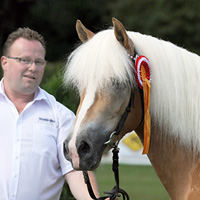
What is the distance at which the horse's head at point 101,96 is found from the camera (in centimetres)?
276

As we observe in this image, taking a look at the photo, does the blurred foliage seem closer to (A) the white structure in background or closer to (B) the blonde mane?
(A) the white structure in background

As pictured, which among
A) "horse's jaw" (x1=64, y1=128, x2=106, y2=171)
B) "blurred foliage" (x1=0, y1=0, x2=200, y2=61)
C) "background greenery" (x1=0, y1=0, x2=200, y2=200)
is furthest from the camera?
"blurred foliage" (x1=0, y1=0, x2=200, y2=61)

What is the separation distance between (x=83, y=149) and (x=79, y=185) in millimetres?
702

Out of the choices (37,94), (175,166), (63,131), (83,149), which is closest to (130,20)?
(37,94)

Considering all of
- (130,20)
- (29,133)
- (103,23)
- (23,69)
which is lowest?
(29,133)

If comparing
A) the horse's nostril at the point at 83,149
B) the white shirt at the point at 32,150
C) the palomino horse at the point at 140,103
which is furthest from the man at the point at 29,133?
the horse's nostril at the point at 83,149

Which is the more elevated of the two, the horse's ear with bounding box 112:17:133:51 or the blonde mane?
the horse's ear with bounding box 112:17:133:51

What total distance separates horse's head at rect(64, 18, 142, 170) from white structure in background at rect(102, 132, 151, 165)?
981cm

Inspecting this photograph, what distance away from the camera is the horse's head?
276 cm

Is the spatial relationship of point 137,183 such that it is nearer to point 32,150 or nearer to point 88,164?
point 32,150

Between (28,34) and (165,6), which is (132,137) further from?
(165,6)

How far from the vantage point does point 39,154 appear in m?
3.36

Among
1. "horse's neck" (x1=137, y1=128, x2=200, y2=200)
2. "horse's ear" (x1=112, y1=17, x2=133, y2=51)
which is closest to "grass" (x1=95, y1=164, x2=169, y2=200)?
"horse's neck" (x1=137, y1=128, x2=200, y2=200)

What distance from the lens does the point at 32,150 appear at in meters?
3.34
